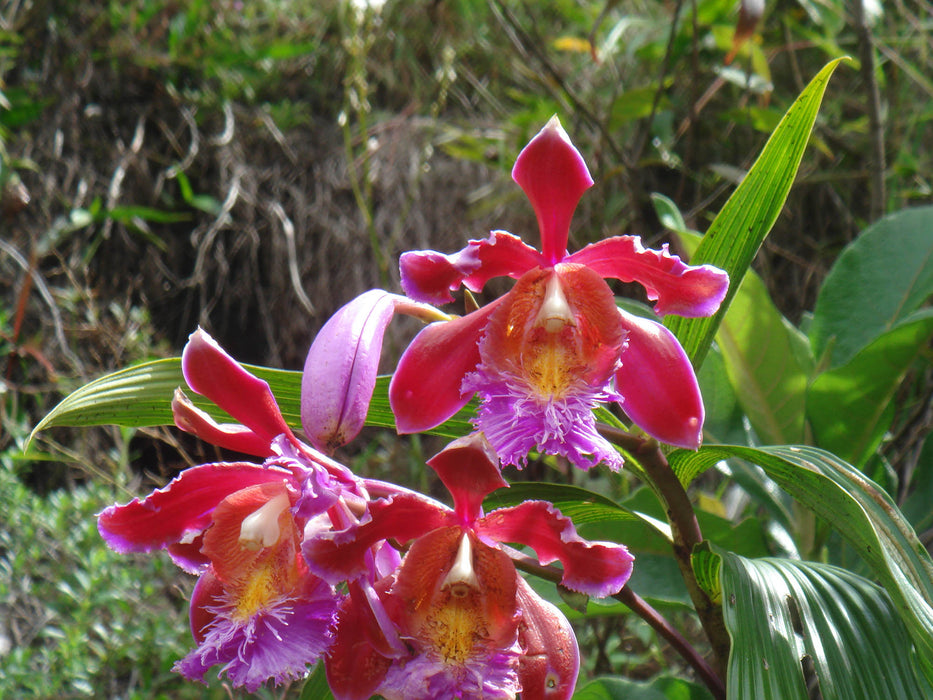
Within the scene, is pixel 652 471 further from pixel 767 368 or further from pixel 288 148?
pixel 288 148

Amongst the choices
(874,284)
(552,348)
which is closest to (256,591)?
(552,348)

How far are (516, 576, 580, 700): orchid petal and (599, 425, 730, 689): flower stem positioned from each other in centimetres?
17

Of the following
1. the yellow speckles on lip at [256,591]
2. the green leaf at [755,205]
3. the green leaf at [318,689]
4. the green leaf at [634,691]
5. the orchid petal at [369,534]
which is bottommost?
the green leaf at [634,691]

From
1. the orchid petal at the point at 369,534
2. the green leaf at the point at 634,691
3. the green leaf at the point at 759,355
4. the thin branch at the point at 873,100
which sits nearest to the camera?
the orchid petal at the point at 369,534

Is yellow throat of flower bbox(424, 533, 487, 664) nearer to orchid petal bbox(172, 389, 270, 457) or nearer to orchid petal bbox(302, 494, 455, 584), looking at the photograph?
orchid petal bbox(302, 494, 455, 584)

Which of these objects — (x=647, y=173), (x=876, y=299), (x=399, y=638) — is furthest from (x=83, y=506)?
(x=647, y=173)

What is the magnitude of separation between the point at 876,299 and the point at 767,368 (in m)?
0.22

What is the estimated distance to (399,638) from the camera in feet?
1.97

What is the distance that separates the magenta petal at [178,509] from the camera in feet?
2.12

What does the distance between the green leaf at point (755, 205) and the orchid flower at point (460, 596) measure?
0.93ft

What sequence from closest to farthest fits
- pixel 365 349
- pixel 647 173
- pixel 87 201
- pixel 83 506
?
pixel 365 349
pixel 83 506
pixel 647 173
pixel 87 201

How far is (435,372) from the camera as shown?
685 mm

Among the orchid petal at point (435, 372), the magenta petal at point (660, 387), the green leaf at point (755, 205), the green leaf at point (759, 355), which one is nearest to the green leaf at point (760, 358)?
the green leaf at point (759, 355)

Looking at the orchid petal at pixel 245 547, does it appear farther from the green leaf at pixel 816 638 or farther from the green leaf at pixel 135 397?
the green leaf at pixel 816 638
